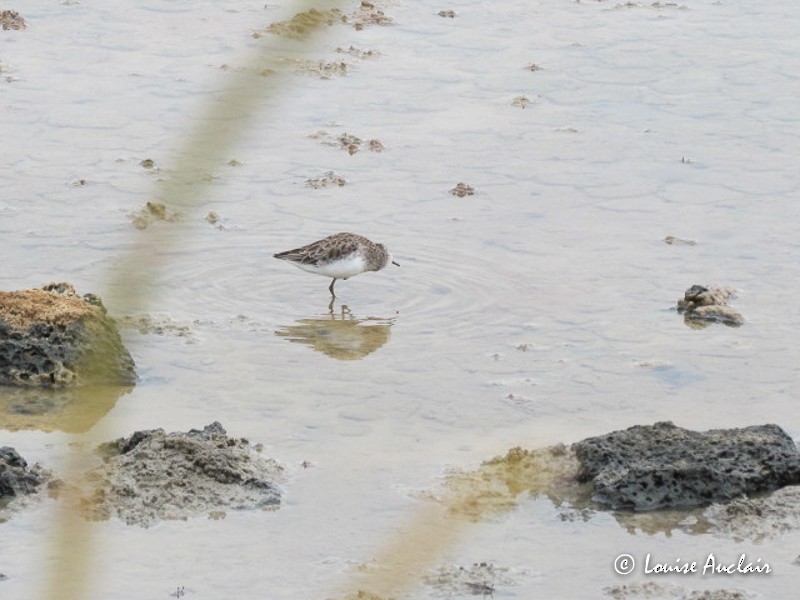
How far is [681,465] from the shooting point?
6934mm

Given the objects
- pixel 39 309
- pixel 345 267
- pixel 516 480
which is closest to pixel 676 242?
pixel 345 267

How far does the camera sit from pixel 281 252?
10883 millimetres

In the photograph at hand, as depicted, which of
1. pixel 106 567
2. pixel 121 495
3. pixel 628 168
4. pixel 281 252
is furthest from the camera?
pixel 628 168

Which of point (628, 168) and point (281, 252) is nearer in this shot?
point (281, 252)

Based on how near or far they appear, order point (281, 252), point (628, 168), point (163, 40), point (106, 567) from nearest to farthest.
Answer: point (106, 567) → point (281, 252) → point (628, 168) → point (163, 40)

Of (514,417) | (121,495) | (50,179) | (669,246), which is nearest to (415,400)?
(514,417)

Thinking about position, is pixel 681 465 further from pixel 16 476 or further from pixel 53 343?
pixel 53 343

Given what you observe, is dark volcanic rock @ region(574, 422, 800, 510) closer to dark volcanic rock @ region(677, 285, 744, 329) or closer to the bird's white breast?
dark volcanic rock @ region(677, 285, 744, 329)

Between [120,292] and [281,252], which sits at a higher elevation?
[120,292]

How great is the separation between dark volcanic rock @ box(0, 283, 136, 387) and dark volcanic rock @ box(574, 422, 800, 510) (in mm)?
2723

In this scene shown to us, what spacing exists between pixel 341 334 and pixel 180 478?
3.04 m

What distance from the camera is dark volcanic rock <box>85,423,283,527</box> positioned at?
672 centimetres

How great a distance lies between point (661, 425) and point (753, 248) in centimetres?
457

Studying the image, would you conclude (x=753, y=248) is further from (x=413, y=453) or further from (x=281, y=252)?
(x=413, y=453)
